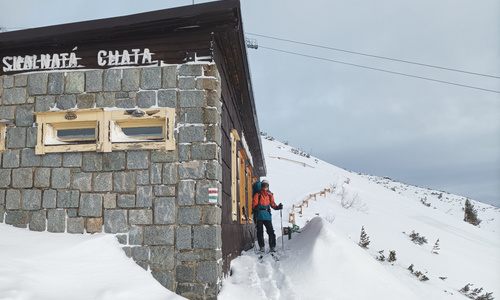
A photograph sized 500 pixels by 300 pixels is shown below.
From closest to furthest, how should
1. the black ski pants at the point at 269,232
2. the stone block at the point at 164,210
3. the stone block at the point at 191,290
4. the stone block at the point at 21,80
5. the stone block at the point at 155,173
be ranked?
the stone block at the point at 191,290, the stone block at the point at 164,210, the stone block at the point at 155,173, the stone block at the point at 21,80, the black ski pants at the point at 269,232

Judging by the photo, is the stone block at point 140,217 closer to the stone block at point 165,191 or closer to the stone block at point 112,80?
the stone block at point 165,191

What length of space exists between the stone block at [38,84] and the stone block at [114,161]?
1479 mm

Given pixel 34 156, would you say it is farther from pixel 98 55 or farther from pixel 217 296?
pixel 217 296

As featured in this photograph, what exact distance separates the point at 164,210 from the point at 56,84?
8.52 feet

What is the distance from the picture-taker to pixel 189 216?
5.23 metres

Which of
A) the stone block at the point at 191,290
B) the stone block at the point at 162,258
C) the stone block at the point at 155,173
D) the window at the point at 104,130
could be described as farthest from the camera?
the window at the point at 104,130

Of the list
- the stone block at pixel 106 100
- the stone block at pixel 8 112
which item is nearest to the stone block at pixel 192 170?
the stone block at pixel 106 100

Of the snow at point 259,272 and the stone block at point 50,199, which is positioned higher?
the stone block at point 50,199

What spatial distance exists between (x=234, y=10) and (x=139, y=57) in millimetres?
1595

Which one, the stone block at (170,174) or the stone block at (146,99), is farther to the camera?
the stone block at (146,99)

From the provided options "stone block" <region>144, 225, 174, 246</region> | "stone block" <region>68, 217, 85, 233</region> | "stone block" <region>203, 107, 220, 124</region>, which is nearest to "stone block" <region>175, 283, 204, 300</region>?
"stone block" <region>144, 225, 174, 246</region>

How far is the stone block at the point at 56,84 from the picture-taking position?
19.0 ft

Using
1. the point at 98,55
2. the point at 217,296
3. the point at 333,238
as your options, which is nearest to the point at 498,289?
the point at 333,238

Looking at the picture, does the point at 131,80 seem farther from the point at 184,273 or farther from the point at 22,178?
the point at 184,273
